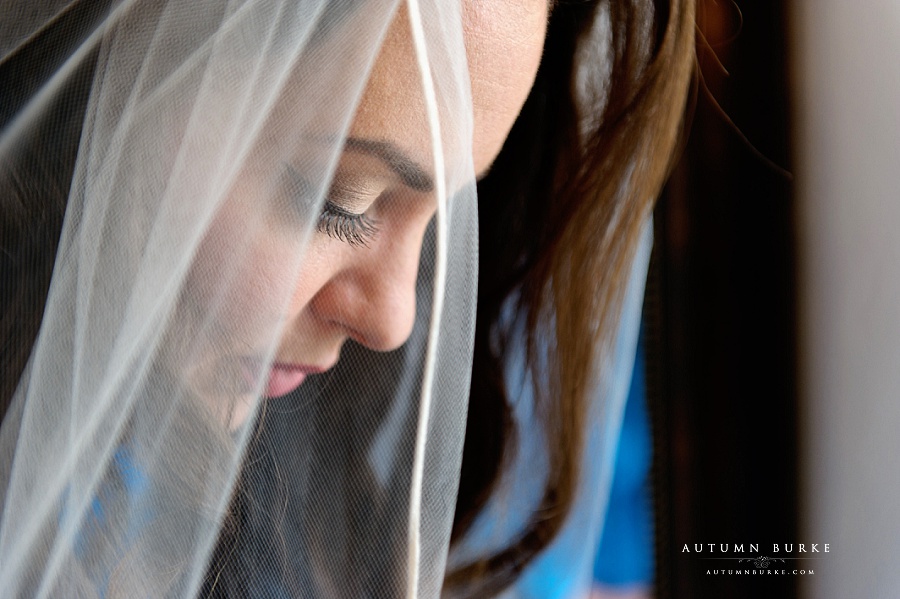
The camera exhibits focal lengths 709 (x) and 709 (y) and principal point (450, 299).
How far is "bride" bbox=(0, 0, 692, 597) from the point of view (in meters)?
0.32

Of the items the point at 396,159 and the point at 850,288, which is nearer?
the point at 396,159

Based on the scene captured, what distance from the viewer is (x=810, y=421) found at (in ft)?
2.57

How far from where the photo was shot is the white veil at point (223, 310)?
32cm

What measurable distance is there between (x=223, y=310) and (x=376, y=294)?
0.33 feet

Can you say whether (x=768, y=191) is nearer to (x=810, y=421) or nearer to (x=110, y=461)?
(x=810, y=421)

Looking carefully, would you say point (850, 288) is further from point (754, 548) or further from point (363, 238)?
point (363, 238)

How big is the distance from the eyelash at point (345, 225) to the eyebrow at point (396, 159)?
0.03 m

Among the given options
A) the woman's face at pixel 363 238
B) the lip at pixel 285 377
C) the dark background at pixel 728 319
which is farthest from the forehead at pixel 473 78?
the dark background at pixel 728 319

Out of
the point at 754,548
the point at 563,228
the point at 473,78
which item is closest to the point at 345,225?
the point at 473,78

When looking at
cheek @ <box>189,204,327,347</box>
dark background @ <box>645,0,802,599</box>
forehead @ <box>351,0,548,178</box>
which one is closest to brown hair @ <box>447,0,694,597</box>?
dark background @ <box>645,0,802,599</box>

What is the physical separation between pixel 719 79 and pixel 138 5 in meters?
0.68

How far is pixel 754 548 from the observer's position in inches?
32.7

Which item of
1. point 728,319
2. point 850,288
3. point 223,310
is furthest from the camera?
point 728,319

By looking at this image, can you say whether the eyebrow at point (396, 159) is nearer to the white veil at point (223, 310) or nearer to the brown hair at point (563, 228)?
the white veil at point (223, 310)
